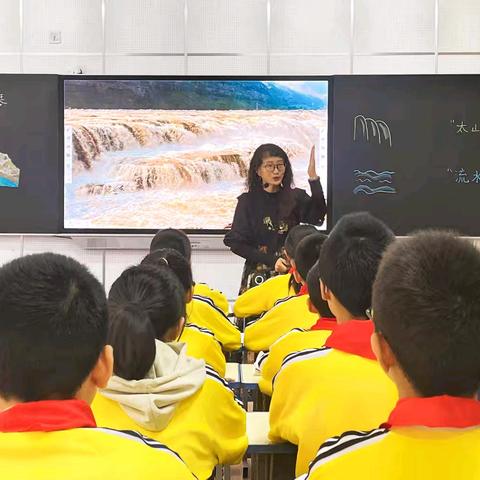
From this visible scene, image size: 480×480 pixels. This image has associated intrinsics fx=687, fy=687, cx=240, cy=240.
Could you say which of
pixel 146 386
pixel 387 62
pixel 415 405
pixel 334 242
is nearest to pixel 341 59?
pixel 387 62

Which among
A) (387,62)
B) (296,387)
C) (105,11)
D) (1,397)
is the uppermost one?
(105,11)

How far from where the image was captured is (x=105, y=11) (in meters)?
5.63

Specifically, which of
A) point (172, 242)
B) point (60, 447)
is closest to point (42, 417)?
point (60, 447)

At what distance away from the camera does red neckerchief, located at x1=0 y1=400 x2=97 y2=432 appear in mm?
903

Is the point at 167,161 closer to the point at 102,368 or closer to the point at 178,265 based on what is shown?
the point at 178,265

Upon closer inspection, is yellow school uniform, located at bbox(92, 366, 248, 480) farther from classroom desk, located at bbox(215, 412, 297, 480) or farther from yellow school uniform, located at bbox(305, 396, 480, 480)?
yellow school uniform, located at bbox(305, 396, 480, 480)

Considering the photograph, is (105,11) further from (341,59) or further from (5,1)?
(341,59)

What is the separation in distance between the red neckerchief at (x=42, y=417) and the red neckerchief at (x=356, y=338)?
2.73 ft

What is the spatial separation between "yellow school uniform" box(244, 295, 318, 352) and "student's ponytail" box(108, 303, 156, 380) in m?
1.43

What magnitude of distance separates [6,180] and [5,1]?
1.48 meters

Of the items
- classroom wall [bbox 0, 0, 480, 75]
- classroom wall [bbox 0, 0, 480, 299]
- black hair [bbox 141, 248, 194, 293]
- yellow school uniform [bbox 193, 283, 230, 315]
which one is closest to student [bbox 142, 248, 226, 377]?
black hair [bbox 141, 248, 194, 293]

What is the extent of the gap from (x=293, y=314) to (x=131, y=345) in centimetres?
155

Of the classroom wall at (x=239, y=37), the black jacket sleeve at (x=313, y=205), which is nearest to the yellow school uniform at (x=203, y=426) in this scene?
the black jacket sleeve at (x=313, y=205)

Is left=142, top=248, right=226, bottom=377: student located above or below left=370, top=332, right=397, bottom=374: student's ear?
below
